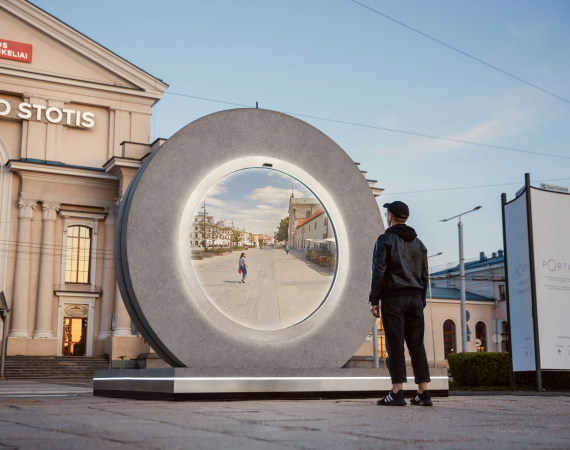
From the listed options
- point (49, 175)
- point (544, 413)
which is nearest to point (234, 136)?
point (544, 413)

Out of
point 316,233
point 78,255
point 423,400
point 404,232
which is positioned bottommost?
point 423,400

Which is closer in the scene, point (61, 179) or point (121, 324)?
point (121, 324)

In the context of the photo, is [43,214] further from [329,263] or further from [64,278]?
[329,263]

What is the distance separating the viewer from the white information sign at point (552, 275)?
9.81m

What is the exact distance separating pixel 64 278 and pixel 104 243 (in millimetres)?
2613

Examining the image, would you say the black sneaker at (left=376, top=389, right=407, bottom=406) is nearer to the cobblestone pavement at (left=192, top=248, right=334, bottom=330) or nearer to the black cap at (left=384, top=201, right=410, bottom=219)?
the black cap at (left=384, top=201, right=410, bottom=219)

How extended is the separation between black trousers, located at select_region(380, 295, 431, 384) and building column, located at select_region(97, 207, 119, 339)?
25.4 metres

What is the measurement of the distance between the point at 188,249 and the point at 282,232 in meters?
1.54

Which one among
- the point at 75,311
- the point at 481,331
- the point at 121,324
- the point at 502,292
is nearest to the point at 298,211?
the point at 121,324

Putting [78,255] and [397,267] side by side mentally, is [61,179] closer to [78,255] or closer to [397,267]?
[78,255]

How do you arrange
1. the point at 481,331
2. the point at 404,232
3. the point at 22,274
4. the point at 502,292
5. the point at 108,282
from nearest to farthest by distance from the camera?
1. the point at 404,232
2. the point at 22,274
3. the point at 108,282
4. the point at 481,331
5. the point at 502,292

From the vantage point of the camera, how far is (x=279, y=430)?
3115 mm

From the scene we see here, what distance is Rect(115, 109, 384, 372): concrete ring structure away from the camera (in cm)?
674

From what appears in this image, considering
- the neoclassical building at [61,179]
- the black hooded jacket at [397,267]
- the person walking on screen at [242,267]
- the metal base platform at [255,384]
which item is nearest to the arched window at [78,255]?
the neoclassical building at [61,179]
